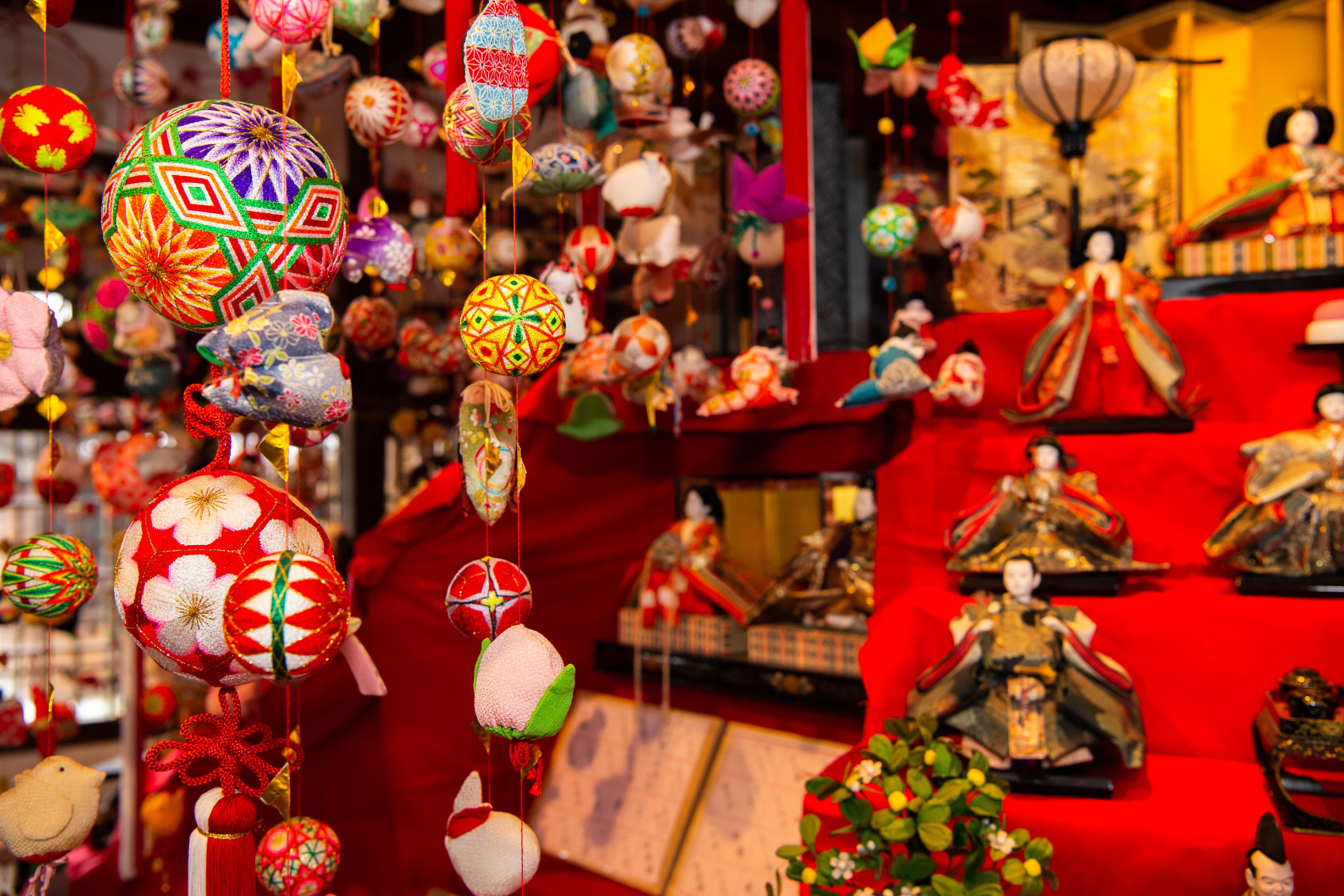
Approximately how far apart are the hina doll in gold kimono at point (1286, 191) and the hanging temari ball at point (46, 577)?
3491 mm

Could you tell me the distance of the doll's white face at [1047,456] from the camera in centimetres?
319

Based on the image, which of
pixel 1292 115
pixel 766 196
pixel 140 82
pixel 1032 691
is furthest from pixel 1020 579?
pixel 140 82

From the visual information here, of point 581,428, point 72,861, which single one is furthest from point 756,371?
point 72,861

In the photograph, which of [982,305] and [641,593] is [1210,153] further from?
[641,593]

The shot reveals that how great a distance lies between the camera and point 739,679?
396 centimetres

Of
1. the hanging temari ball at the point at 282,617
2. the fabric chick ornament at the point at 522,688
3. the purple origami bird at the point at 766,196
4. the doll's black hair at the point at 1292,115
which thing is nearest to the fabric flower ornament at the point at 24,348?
the hanging temari ball at the point at 282,617

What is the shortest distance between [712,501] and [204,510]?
110 inches

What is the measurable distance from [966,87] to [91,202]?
3566 millimetres

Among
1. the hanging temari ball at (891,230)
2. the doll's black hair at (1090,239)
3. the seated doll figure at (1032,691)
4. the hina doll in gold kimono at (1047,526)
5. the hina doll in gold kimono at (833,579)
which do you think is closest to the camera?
the seated doll figure at (1032,691)

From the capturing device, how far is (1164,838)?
2.43 metres

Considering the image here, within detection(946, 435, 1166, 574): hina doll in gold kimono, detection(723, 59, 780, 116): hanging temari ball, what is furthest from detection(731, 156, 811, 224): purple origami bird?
detection(946, 435, 1166, 574): hina doll in gold kimono

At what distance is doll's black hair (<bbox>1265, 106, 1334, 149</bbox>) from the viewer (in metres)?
3.59

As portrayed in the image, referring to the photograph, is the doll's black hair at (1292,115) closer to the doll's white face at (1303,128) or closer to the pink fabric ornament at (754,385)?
the doll's white face at (1303,128)

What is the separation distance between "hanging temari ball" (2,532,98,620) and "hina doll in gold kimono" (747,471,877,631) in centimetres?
241
